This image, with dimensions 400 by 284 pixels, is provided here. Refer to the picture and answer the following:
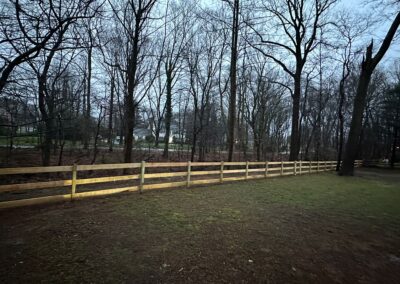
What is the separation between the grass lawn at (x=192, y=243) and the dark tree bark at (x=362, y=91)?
12014 mm

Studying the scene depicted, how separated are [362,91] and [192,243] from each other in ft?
59.0

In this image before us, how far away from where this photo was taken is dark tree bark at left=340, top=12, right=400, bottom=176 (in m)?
16.4

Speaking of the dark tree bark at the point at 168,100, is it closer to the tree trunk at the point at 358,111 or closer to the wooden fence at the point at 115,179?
the wooden fence at the point at 115,179

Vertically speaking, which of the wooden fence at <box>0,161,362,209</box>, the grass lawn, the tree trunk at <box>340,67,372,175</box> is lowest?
the grass lawn

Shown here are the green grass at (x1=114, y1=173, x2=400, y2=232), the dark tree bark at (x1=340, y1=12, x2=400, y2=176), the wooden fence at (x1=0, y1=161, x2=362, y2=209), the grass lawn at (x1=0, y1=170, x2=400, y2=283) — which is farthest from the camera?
the dark tree bark at (x1=340, y1=12, x2=400, y2=176)

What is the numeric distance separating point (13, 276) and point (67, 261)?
59 cm

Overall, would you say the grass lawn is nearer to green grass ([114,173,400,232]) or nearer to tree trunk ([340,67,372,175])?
green grass ([114,173,400,232])

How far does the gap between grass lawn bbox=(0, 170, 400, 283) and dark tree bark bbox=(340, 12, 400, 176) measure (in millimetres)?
12014

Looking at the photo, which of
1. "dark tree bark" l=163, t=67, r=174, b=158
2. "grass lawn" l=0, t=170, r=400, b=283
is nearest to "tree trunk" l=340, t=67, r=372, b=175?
"grass lawn" l=0, t=170, r=400, b=283

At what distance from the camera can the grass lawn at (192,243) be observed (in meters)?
3.40

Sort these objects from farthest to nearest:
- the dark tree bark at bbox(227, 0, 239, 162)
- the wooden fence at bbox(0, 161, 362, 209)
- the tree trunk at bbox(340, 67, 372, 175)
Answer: the tree trunk at bbox(340, 67, 372, 175)
the dark tree bark at bbox(227, 0, 239, 162)
the wooden fence at bbox(0, 161, 362, 209)

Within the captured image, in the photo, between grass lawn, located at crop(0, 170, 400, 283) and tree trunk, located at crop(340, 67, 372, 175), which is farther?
tree trunk, located at crop(340, 67, 372, 175)

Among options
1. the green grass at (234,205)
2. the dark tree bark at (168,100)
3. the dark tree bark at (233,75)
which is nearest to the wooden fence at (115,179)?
the green grass at (234,205)

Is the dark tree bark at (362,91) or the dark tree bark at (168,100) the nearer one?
the dark tree bark at (362,91)
